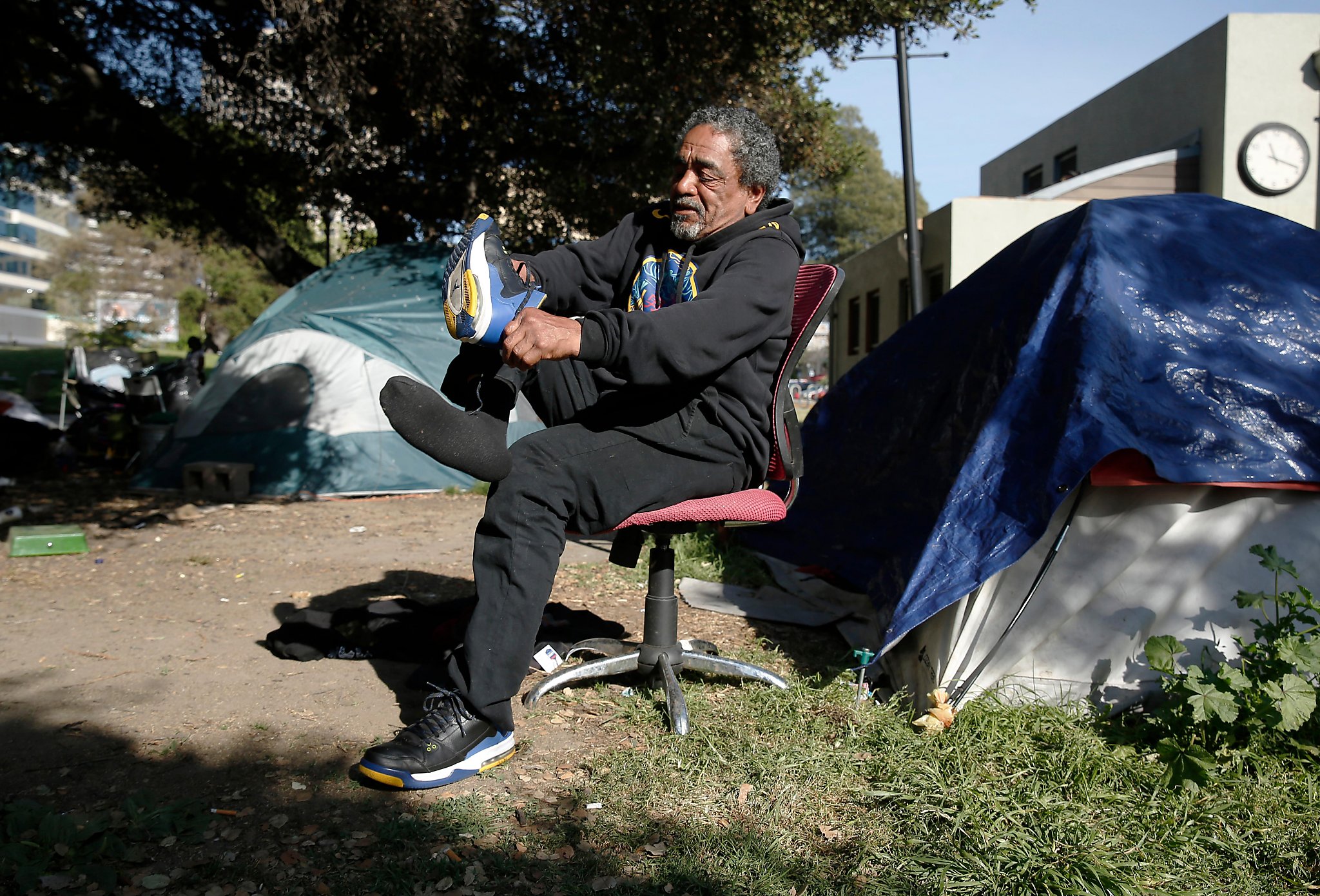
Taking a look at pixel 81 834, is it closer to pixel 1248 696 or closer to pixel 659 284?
pixel 659 284

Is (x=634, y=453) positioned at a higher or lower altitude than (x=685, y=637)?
higher

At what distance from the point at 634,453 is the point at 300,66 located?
700 cm

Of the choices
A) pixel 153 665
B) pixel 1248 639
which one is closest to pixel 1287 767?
pixel 1248 639

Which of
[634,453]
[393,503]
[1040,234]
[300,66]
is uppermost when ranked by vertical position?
[300,66]

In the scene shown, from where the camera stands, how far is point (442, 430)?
2342mm

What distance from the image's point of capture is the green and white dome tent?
7.91 metres

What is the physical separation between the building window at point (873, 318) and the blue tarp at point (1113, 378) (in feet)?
46.4

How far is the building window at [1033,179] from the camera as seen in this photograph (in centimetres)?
1873

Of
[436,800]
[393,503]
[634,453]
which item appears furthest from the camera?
[393,503]

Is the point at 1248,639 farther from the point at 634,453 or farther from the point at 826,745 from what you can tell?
the point at 634,453

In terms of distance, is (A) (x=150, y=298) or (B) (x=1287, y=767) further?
(A) (x=150, y=298)

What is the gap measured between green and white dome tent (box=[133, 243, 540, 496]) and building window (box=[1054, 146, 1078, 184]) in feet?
44.3

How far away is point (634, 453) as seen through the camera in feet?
8.71

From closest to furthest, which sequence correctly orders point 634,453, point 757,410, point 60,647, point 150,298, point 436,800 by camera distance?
point 436,800
point 634,453
point 757,410
point 60,647
point 150,298
